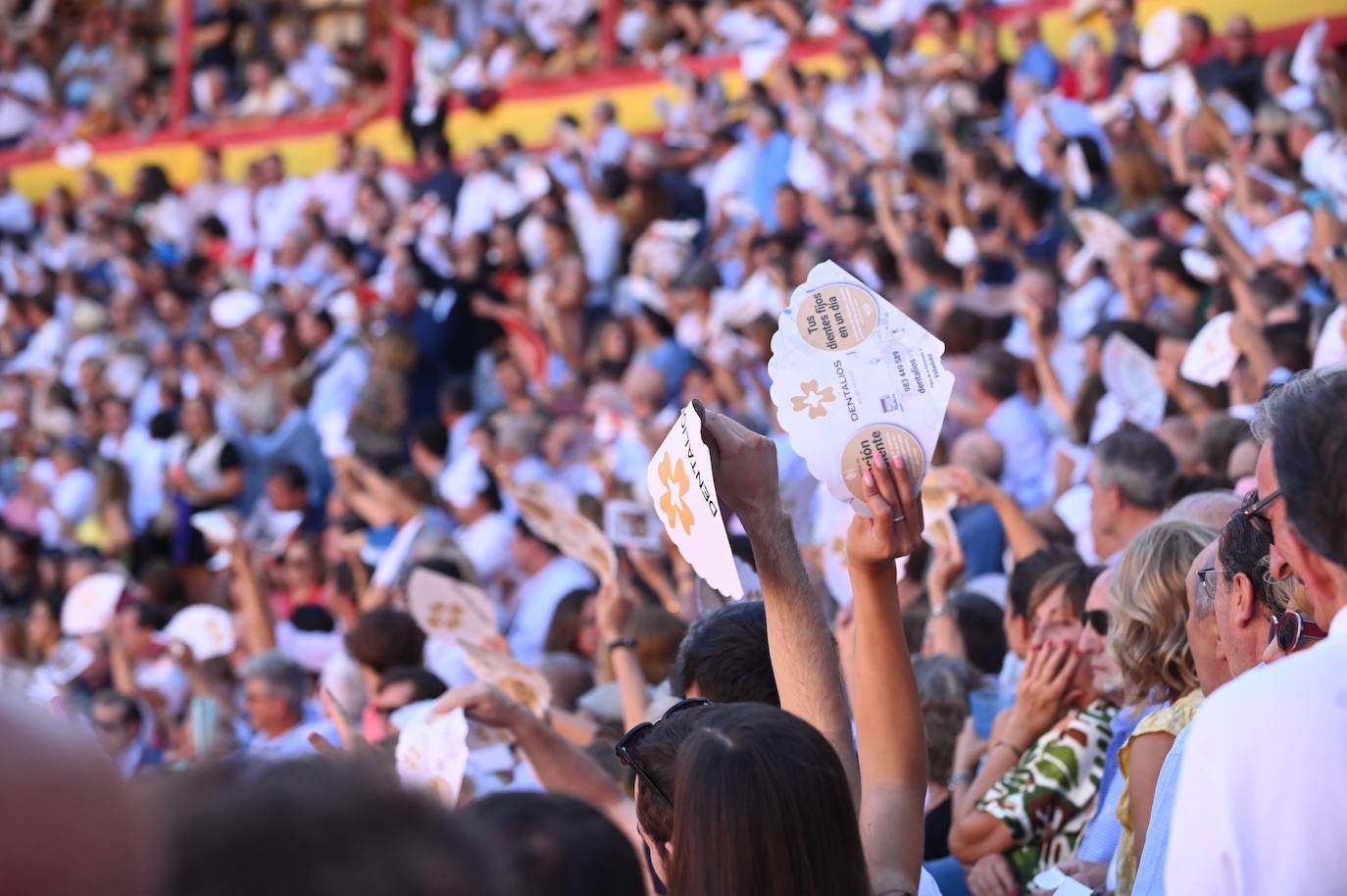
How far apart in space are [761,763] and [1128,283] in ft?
16.6

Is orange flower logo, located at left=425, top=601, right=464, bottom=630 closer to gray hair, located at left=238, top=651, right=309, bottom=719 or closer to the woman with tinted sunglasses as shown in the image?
gray hair, located at left=238, top=651, right=309, bottom=719

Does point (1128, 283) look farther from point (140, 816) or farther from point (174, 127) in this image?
point (174, 127)

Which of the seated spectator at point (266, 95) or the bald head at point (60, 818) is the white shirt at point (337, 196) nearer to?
the seated spectator at point (266, 95)

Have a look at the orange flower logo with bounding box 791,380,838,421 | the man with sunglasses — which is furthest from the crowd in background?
the orange flower logo with bounding box 791,380,838,421

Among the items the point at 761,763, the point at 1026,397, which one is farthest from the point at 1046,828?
the point at 1026,397

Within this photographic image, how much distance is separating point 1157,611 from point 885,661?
83 centimetres

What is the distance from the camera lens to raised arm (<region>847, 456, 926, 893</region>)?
191 centimetres

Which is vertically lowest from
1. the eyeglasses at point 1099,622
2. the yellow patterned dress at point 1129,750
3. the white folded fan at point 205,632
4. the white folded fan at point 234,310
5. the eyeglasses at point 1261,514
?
the white folded fan at point 234,310

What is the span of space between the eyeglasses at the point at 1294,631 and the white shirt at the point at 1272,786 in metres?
0.56

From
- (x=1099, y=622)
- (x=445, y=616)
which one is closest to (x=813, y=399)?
(x=1099, y=622)

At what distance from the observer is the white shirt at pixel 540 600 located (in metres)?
5.79

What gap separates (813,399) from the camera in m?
2.03

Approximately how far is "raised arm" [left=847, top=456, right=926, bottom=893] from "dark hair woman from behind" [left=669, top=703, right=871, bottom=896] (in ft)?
0.94

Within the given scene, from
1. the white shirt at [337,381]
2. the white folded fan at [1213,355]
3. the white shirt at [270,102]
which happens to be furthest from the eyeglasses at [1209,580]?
the white shirt at [270,102]
